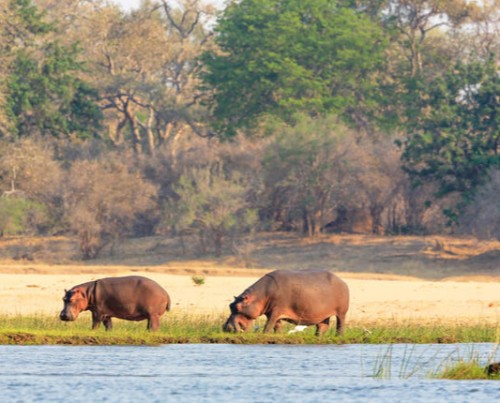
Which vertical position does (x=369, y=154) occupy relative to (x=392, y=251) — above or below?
above

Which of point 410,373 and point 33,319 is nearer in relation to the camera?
point 410,373

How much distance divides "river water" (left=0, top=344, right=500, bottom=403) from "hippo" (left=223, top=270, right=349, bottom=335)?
0.64 meters

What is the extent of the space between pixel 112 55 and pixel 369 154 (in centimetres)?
2011

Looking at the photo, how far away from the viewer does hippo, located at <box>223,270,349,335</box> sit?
17.9 meters

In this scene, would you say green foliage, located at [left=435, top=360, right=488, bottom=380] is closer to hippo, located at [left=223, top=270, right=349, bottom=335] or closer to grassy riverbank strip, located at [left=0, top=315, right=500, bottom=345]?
grassy riverbank strip, located at [left=0, top=315, right=500, bottom=345]

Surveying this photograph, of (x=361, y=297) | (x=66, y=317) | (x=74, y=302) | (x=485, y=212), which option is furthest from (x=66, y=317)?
(x=485, y=212)

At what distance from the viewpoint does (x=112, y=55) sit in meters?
59.5

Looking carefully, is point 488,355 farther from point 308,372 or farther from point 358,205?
point 358,205

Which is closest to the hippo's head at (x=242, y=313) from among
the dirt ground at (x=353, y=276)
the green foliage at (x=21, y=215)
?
the dirt ground at (x=353, y=276)

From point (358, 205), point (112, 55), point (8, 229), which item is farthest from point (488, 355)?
point (112, 55)

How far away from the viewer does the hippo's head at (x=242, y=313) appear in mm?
17859

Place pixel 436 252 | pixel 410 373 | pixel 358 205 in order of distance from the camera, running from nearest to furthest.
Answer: pixel 410 373
pixel 436 252
pixel 358 205

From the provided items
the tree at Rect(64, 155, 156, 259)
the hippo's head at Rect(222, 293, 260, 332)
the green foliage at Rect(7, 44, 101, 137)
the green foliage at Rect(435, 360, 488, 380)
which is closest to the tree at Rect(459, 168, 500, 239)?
the tree at Rect(64, 155, 156, 259)

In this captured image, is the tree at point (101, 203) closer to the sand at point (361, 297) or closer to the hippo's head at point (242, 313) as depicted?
the sand at point (361, 297)
